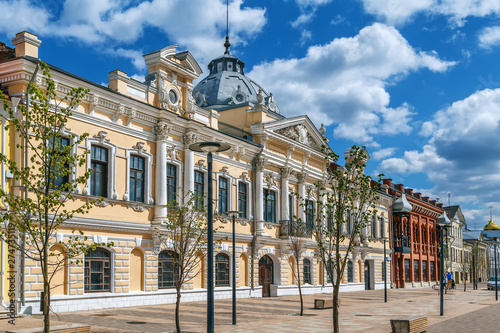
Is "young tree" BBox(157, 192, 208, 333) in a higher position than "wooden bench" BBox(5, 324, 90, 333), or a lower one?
higher

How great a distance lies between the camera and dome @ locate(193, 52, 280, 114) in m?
46.0

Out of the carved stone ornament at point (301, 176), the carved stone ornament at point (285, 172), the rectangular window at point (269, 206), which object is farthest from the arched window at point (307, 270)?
the carved stone ornament at point (285, 172)

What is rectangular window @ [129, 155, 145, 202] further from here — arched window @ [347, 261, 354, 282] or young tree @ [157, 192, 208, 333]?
arched window @ [347, 261, 354, 282]

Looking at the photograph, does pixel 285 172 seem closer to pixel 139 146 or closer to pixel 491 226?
pixel 139 146

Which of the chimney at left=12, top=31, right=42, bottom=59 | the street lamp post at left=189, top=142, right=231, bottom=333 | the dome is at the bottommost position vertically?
the street lamp post at left=189, top=142, right=231, bottom=333

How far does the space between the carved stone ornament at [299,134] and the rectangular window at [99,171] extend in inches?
576

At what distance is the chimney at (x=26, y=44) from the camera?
21938 millimetres

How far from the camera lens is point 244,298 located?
32.5m

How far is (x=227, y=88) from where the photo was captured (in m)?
47.9

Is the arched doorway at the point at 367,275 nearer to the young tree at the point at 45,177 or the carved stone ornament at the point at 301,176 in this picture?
the carved stone ornament at the point at 301,176

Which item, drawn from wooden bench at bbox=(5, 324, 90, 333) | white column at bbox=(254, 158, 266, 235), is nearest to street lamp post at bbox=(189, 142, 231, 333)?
wooden bench at bbox=(5, 324, 90, 333)

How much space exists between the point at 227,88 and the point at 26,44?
26825mm

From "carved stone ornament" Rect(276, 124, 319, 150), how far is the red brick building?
64.2ft

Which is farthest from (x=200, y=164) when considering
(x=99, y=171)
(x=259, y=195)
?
(x=99, y=171)
